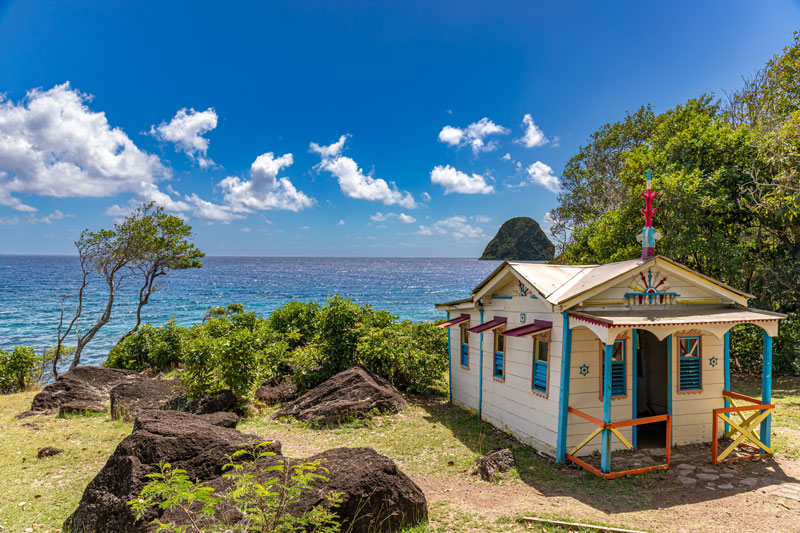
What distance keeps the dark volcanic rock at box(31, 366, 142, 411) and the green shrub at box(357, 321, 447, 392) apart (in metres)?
9.10

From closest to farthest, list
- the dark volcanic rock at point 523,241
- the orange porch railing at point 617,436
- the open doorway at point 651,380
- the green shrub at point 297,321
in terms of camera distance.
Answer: the orange porch railing at point 617,436
the open doorway at point 651,380
the green shrub at point 297,321
the dark volcanic rock at point 523,241

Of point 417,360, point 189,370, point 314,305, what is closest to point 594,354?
point 417,360

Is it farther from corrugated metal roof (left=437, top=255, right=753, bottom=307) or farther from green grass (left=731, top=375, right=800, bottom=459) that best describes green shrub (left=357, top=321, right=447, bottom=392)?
green grass (left=731, top=375, right=800, bottom=459)

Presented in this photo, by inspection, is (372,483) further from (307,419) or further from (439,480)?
(307,419)

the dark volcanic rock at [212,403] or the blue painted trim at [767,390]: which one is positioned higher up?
the blue painted trim at [767,390]

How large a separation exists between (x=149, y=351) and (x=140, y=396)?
7.20m

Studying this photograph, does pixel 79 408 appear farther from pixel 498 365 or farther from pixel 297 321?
pixel 498 365

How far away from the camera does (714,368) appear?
9.91m

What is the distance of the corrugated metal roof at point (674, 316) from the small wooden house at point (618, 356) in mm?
23

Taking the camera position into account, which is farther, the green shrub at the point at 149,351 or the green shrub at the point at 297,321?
the green shrub at the point at 297,321

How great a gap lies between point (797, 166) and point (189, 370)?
2127 cm

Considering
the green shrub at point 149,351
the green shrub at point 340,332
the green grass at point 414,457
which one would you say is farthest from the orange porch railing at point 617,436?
the green shrub at point 149,351

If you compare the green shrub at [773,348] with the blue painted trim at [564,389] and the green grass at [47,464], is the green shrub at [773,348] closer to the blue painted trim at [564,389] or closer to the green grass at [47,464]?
the blue painted trim at [564,389]

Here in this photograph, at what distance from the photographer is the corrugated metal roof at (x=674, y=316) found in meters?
8.09
